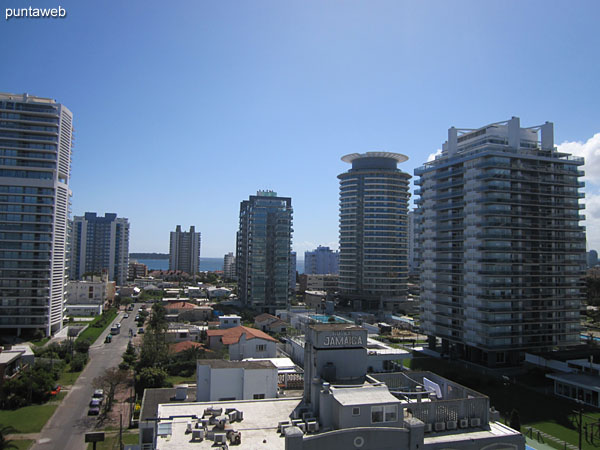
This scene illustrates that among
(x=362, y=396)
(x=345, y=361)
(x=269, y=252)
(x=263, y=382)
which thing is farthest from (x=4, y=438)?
(x=269, y=252)

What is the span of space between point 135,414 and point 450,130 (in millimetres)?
52888

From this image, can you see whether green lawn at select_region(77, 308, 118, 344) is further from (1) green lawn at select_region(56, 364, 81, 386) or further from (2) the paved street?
(1) green lawn at select_region(56, 364, 81, 386)

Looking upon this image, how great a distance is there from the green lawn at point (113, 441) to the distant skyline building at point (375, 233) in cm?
8431

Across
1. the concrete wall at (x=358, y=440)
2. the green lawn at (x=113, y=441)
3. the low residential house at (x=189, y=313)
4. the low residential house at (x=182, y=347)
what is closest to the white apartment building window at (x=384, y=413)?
the concrete wall at (x=358, y=440)

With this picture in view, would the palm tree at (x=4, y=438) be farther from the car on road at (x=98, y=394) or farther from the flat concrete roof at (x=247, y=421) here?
the flat concrete roof at (x=247, y=421)

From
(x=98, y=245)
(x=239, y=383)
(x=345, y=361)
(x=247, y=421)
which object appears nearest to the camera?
(x=247, y=421)

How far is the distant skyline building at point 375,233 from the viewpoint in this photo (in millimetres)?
116500

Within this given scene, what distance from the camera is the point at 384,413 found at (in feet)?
65.3

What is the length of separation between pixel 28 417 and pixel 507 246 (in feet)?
180

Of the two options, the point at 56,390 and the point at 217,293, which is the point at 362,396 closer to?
the point at 56,390

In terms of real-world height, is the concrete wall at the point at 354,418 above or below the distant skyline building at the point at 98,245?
below

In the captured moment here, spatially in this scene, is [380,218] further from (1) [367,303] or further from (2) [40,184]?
(2) [40,184]

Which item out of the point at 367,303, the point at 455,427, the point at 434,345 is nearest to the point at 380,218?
the point at 367,303

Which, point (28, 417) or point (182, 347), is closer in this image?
point (28, 417)
